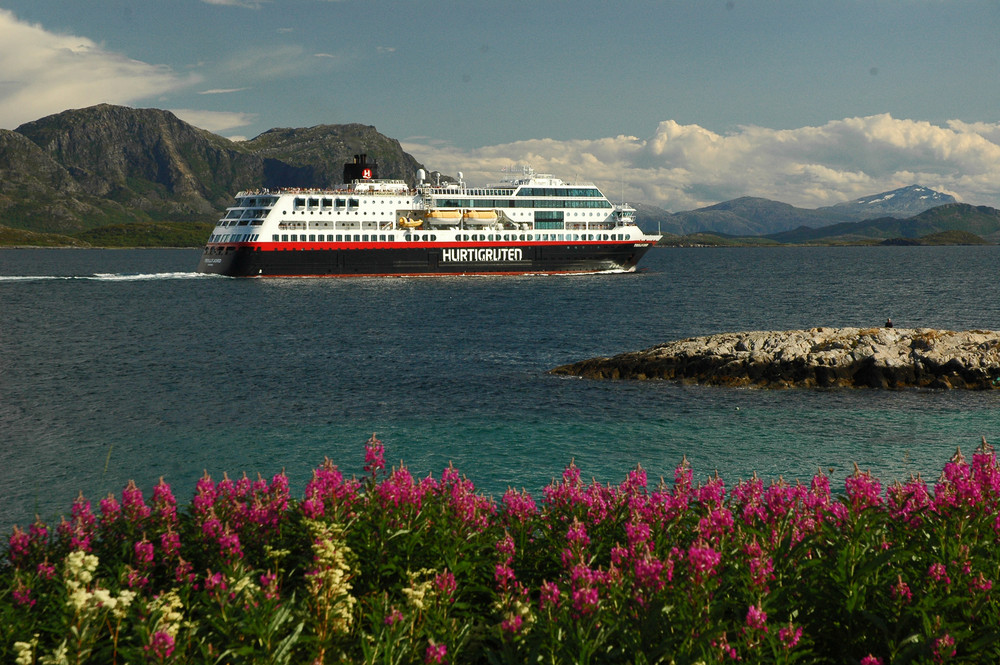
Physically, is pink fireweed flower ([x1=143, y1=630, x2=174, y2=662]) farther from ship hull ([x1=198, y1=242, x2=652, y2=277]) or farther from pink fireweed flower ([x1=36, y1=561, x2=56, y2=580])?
ship hull ([x1=198, y1=242, x2=652, y2=277])

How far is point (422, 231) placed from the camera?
94.6m

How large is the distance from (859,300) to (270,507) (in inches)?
3237

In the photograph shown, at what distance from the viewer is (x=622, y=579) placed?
636 centimetres

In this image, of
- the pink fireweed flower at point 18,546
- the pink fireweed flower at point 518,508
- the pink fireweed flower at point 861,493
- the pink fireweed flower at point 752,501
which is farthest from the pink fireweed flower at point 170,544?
the pink fireweed flower at point 861,493

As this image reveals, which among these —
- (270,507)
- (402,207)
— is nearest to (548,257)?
(402,207)

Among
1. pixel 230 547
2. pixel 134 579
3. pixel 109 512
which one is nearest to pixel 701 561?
pixel 230 547

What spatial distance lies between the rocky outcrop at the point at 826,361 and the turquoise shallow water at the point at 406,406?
1.62 meters

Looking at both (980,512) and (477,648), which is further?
(980,512)

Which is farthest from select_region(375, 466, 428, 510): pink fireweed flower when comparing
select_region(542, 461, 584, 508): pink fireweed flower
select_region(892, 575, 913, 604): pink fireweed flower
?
select_region(892, 575, 913, 604): pink fireweed flower

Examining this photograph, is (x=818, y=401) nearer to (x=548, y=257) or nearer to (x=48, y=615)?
(x=48, y=615)

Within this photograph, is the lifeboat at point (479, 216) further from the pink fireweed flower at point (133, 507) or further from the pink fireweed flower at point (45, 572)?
the pink fireweed flower at point (45, 572)

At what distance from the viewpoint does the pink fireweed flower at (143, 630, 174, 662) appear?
17.1 feet

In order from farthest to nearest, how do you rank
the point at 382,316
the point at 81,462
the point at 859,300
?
the point at 859,300 < the point at 382,316 < the point at 81,462

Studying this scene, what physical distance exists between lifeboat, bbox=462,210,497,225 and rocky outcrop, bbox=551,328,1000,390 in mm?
64237
